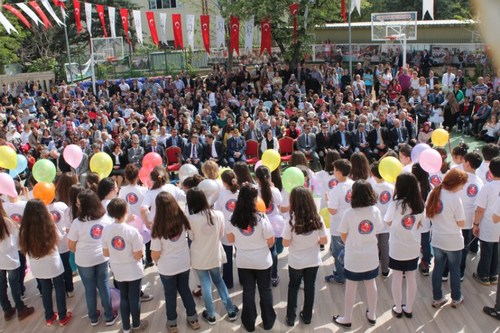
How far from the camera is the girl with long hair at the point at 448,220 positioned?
4406 mm

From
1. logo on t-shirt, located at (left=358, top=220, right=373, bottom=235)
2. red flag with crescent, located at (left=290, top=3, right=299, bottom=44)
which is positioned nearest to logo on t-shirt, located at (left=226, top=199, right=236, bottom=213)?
logo on t-shirt, located at (left=358, top=220, right=373, bottom=235)

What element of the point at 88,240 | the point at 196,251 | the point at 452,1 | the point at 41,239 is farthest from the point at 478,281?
the point at 452,1

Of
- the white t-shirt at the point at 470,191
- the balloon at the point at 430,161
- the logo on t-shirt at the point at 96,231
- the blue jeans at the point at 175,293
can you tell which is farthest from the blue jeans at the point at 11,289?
the white t-shirt at the point at 470,191

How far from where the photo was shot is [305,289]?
14.7ft

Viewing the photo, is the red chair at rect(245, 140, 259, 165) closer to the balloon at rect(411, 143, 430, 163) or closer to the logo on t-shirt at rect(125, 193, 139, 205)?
the balloon at rect(411, 143, 430, 163)

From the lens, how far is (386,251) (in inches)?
211

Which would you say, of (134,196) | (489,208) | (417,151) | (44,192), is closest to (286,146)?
(417,151)

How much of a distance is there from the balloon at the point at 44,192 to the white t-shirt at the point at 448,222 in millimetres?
3862

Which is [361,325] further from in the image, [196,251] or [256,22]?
[256,22]

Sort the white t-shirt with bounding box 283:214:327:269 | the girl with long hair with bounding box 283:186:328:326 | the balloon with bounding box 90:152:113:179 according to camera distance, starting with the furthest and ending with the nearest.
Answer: the balloon with bounding box 90:152:113:179
the white t-shirt with bounding box 283:214:327:269
the girl with long hair with bounding box 283:186:328:326

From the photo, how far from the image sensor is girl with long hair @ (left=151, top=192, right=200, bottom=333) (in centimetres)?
419

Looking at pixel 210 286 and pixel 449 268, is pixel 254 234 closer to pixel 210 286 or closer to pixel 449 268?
pixel 210 286

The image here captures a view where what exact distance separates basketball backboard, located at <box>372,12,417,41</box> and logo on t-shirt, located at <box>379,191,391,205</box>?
1191cm

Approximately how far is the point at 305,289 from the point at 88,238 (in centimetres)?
203
